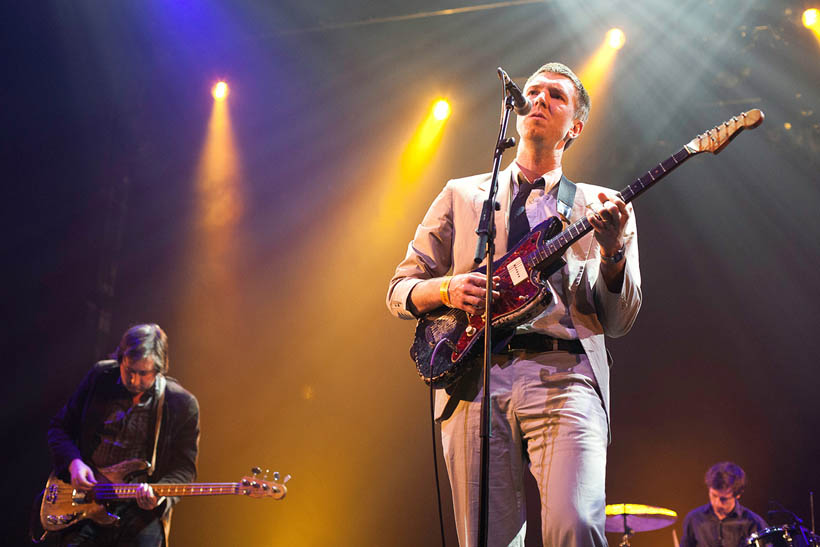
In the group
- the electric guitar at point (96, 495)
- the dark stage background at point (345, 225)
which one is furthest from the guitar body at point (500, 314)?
the dark stage background at point (345, 225)

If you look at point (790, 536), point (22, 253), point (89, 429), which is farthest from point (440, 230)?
point (22, 253)

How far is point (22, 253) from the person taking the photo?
6281 millimetres

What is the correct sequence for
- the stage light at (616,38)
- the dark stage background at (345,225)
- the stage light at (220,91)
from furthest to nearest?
the stage light at (220,91)
the stage light at (616,38)
the dark stage background at (345,225)

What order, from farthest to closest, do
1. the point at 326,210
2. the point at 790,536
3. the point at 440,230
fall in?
the point at 326,210, the point at 790,536, the point at 440,230

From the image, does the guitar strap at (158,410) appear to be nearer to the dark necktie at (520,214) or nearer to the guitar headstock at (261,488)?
the guitar headstock at (261,488)

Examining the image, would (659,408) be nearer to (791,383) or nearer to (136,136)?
(791,383)

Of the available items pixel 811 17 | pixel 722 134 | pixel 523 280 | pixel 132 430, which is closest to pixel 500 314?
pixel 523 280

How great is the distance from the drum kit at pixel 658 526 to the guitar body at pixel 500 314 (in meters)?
4.06

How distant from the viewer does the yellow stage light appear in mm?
6456

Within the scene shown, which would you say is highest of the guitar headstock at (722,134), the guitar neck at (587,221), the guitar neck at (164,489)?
the guitar headstock at (722,134)

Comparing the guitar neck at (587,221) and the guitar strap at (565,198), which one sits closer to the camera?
the guitar neck at (587,221)

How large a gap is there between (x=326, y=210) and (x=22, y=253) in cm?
313

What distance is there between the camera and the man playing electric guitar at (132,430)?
14.4 ft

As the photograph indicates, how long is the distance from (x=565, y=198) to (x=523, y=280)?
1.64ft
